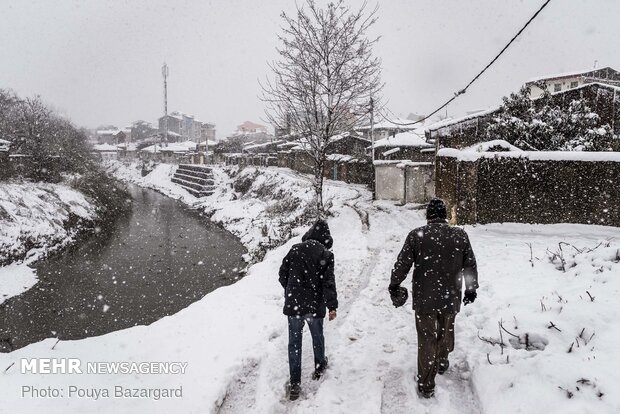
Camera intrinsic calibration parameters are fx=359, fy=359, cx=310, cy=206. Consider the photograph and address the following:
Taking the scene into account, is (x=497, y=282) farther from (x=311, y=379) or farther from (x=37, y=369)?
(x=37, y=369)

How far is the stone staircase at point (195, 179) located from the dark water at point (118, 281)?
1641 centimetres

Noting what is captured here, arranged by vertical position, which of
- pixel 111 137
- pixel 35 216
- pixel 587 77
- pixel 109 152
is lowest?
pixel 35 216

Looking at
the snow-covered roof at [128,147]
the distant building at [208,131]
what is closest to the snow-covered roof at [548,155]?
the snow-covered roof at [128,147]

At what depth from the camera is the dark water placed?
409 inches

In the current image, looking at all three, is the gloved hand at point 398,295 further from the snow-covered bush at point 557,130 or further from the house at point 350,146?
the house at point 350,146

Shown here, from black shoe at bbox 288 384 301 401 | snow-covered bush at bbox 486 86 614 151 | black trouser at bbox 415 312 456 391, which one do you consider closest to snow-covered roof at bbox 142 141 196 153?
snow-covered bush at bbox 486 86 614 151

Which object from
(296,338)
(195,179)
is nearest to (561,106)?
(296,338)

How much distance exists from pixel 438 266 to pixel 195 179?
143 feet

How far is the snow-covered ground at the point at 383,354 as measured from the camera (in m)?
3.50

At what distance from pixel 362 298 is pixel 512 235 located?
523 cm

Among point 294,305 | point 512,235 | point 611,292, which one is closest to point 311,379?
point 294,305

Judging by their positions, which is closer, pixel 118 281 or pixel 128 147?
pixel 118 281
